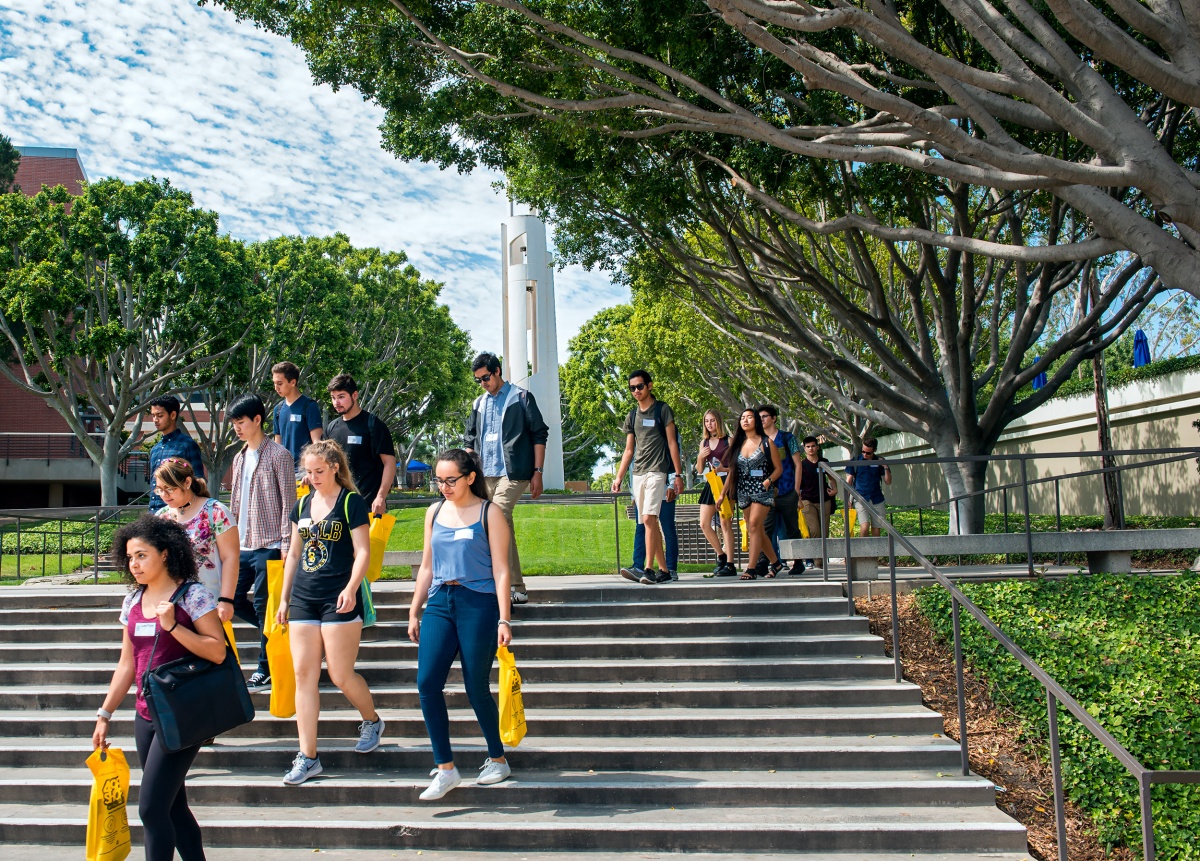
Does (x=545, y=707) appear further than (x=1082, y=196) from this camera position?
No

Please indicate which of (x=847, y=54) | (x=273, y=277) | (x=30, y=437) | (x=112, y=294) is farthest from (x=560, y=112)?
(x=30, y=437)

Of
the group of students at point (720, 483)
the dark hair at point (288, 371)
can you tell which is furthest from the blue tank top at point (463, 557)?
the group of students at point (720, 483)

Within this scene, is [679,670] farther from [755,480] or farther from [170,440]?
[170,440]

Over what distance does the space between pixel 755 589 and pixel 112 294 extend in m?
24.5

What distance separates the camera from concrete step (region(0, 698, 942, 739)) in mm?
6305

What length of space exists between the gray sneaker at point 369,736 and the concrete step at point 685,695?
0.64m

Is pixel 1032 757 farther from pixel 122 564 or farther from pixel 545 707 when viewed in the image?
pixel 122 564

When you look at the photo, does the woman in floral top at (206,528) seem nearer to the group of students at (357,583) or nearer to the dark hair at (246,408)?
the group of students at (357,583)

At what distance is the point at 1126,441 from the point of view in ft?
77.8

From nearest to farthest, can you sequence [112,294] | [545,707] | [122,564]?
[122,564], [545,707], [112,294]

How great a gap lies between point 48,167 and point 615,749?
46601 millimetres

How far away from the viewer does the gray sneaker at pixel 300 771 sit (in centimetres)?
581

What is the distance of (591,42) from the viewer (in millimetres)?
8914

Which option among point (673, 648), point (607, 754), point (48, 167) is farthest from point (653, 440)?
point (48, 167)
